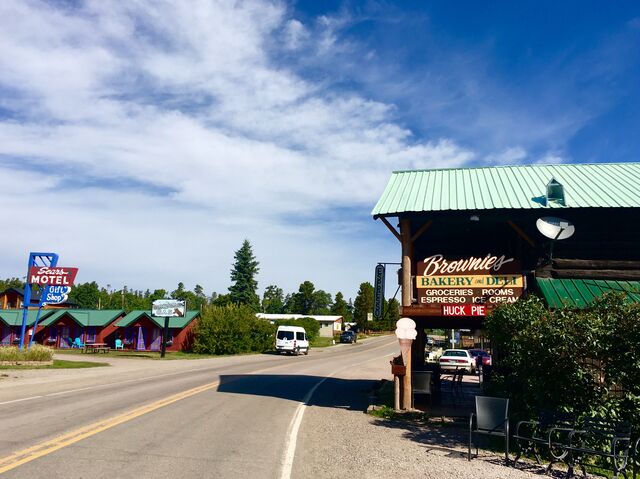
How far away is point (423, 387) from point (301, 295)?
93.3 m

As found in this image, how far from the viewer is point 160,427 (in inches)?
411

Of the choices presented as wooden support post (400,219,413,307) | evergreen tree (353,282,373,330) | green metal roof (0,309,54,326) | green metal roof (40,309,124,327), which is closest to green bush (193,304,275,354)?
green metal roof (40,309,124,327)

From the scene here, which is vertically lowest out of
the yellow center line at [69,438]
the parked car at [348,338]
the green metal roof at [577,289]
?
the parked car at [348,338]

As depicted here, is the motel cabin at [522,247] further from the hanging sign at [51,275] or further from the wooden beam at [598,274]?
the hanging sign at [51,275]

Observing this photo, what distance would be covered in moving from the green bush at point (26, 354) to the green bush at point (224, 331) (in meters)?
15.5

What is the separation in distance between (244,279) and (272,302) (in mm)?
78483

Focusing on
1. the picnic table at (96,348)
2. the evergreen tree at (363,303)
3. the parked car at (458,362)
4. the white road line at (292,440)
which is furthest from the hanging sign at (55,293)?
the evergreen tree at (363,303)

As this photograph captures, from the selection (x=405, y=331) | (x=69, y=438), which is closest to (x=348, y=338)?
(x=405, y=331)

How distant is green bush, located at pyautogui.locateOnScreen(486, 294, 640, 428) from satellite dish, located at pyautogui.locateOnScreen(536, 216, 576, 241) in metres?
3.34

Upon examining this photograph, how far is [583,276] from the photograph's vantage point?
13.7 meters

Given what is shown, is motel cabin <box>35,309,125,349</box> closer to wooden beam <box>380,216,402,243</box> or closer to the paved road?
the paved road

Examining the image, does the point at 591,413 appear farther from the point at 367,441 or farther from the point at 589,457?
the point at 367,441

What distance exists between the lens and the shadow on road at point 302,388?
1581cm

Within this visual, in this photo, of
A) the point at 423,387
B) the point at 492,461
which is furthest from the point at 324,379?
the point at 492,461
